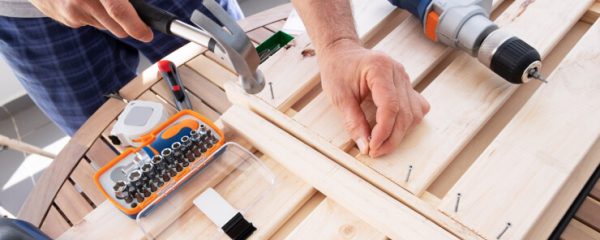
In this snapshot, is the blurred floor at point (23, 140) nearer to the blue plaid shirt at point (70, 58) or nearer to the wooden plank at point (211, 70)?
the blue plaid shirt at point (70, 58)

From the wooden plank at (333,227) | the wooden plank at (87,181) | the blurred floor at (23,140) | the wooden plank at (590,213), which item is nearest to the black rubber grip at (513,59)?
the wooden plank at (590,213)

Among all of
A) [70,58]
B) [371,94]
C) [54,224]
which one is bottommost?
[54,224]

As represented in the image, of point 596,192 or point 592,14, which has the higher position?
point 592,14

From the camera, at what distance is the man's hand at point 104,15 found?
77 centimetres

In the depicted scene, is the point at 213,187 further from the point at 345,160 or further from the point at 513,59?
the point at 513,59

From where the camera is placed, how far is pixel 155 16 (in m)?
0.75

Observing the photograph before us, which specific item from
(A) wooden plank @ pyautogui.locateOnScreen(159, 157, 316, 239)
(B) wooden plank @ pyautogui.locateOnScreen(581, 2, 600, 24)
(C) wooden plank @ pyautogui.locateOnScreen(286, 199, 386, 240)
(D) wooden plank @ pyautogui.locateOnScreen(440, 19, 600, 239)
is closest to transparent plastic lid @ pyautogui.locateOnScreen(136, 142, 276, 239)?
(A) wooden plank @ pyautogui.locateOnScreen(159, 157, 316, 239)

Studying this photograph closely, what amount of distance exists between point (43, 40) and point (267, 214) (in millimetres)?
856

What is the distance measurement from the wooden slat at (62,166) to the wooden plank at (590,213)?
1.03m

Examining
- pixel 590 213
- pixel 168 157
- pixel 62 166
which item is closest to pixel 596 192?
pixel 590 213

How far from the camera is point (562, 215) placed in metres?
0.69

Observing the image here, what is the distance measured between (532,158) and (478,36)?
0.86 feet

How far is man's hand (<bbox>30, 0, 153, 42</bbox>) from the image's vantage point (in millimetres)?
766

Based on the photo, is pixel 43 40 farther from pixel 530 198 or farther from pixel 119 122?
pixel 530 198
